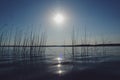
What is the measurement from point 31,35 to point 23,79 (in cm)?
1864

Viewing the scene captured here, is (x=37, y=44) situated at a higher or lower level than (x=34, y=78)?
higher

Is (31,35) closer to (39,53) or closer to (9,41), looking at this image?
(9,41)

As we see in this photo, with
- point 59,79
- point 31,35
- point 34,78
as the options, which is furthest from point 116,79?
point 31,35

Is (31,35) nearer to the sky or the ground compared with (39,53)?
nearer to the sky

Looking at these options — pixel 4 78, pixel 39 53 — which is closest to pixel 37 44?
pixel 39 53

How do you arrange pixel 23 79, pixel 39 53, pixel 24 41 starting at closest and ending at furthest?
pixel 23 79
pixel 24 41
pixel 39 53

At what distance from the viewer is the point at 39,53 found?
34.0 meters

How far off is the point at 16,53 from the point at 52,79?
75.2 feet

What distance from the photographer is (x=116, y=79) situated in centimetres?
1044

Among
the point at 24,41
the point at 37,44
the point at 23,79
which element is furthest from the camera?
the point at 37,44

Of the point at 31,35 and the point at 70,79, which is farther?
the point at 31,35

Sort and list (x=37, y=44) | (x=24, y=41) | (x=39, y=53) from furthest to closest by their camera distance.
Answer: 1. (x=39, y=53)
2. (x=37, y=44)
3. (x=24, y=41)

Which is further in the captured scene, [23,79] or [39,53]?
[39,53]

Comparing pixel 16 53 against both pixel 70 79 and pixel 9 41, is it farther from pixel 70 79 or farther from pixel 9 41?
pixel 70 79
